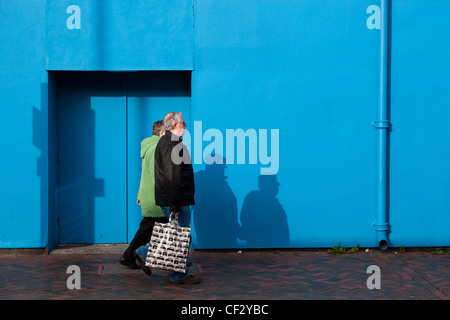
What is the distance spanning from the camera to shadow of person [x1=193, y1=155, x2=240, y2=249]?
871 cm

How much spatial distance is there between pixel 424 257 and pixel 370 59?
2.69 metres

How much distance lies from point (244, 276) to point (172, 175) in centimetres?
149

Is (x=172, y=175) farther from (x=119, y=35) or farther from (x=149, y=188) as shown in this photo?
(x=119, y=35)

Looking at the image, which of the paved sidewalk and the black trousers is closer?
the paved sidewalk

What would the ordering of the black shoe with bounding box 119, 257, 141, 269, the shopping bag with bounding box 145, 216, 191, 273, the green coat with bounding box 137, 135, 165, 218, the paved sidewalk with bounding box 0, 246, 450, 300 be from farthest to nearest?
the black shoe with bounding box 119, 257, 141, 269
the green coat with bounding box 137, 135, 165, 218
the shopping bag with bounding box 145, 216, 191, 273
the paved sidewalk with bounding box 0, 246, 450, 300

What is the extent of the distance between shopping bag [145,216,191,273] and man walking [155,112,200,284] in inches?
6.8

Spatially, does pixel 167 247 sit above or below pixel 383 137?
below

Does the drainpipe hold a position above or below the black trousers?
above

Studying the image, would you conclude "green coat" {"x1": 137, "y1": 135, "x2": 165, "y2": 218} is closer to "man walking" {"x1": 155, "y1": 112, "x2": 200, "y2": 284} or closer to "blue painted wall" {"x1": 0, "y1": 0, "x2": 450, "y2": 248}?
"man walking" {"x1": 155, "y1": 112, "x2": 200, "y2": 284}

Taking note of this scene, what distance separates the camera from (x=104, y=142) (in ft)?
29.8

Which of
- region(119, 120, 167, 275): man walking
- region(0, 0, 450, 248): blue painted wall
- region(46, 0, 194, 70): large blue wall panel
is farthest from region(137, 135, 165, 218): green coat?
region(46, 0, 194, 70): large blue wall panel

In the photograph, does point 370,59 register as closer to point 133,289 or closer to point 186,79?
point 186,79

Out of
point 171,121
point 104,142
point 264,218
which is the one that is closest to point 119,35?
point 104,142

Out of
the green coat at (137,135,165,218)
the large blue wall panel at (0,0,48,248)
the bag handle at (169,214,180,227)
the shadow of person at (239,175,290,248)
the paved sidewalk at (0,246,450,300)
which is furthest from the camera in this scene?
the shadow of person at (239,175,290,248)
